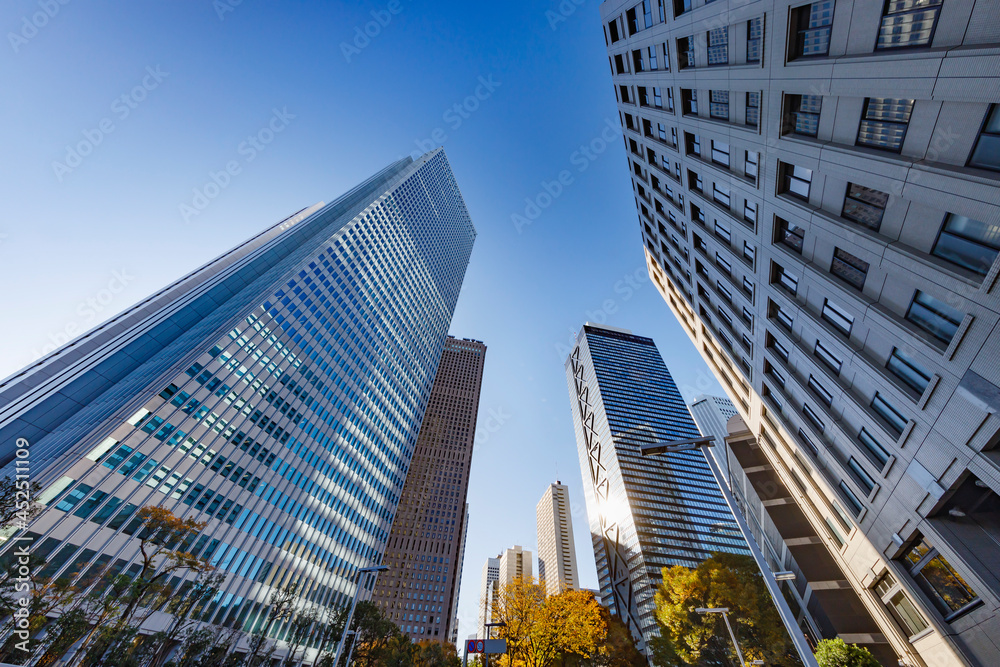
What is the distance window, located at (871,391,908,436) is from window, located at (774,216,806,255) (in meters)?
7.70

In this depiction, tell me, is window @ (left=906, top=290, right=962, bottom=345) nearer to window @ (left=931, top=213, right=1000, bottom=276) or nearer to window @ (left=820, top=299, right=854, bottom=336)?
window @ (left=931, top=213, right=1000, bottom=276)

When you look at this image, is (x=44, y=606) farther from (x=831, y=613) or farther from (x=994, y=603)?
(x=831, y=613)

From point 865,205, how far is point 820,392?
11040 millimetres

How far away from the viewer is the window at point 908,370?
14.8 m

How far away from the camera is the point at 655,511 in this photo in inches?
3999

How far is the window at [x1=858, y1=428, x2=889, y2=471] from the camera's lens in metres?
18.0

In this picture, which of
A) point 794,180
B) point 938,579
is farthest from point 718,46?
point 938,579

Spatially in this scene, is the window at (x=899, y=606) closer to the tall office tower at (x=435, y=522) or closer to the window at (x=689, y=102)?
the window at (x=689, y=102)

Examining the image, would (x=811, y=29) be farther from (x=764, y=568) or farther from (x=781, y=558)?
(x=781, y=558)

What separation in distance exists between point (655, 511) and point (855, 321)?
9986 cm

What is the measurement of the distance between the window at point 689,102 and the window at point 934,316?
53.1ft

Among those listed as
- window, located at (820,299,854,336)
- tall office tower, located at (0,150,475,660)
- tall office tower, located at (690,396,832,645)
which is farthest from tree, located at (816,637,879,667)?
tall office tower, located at (0,150,475,660)

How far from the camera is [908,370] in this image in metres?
15.4

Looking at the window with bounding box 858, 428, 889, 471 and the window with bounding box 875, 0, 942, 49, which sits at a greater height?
the window with bounding box 875, 0, 942, 49
